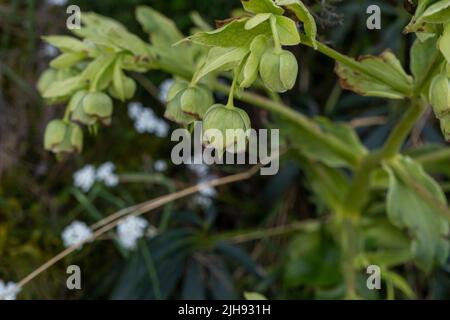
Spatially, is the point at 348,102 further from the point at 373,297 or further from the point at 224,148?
the point at 224,148

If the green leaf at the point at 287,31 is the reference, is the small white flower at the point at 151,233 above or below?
below

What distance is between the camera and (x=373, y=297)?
1.29 meters

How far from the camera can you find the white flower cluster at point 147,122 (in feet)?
5.09

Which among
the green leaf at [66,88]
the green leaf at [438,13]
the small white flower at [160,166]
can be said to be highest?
the small white flower at [160,166]

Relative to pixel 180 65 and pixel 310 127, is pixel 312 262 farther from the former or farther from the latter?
pixel 180 65

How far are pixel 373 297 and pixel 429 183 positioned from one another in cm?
28

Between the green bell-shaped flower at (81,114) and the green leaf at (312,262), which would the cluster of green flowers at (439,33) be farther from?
the green leaf at (312,262)

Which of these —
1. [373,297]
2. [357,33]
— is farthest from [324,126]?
[357,33]

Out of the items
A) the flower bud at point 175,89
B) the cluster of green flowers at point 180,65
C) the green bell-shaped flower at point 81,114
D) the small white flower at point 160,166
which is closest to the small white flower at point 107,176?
the small white flower at point 160,166

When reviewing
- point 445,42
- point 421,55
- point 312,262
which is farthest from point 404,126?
point 312,262

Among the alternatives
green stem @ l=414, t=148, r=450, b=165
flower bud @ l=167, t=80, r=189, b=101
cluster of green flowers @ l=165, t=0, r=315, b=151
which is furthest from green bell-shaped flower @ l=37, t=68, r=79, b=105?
green stem @ l=414, t=148, r=450, b=165

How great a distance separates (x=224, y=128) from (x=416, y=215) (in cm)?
51

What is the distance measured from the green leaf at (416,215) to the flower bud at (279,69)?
0.45 meters

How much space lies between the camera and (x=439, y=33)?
81 centimetres
